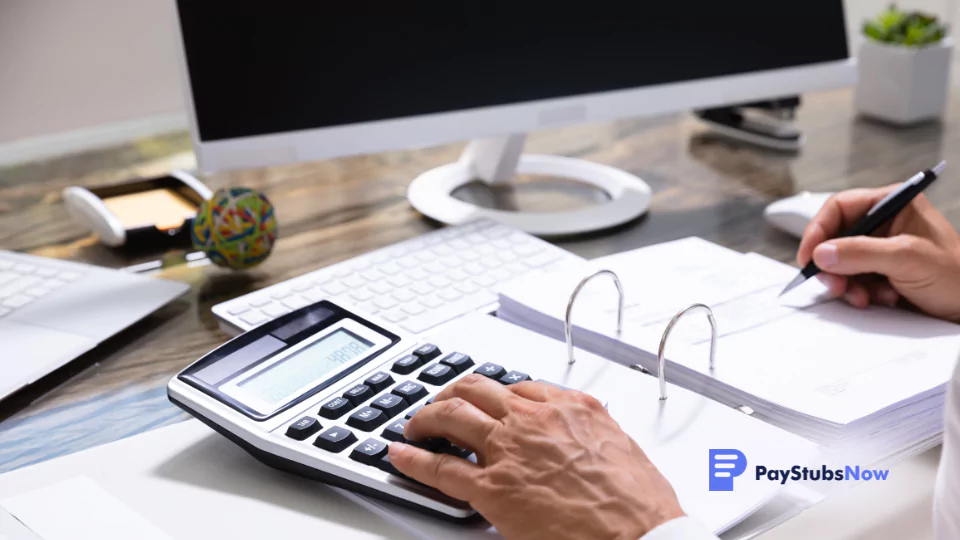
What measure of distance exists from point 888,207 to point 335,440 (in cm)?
52

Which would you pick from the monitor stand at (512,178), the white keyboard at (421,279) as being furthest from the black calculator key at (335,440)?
the monitor stand at (512,178)

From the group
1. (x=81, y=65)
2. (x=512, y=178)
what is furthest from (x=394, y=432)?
(x=81, y=65)

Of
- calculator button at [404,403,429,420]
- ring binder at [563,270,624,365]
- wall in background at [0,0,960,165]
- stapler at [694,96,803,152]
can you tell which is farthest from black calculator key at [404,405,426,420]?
wall in background at [0,0,960,165]

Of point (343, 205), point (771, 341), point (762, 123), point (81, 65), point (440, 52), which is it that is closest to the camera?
point (771, 341)

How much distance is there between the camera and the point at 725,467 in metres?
0.54

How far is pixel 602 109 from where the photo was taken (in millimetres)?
1032

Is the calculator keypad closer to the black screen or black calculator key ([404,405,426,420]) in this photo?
black calculator key ([404,405,426,420])

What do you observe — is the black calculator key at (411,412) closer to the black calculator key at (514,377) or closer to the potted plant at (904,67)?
the black calculator key at (514,377)

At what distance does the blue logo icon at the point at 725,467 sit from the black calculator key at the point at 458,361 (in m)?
0.16

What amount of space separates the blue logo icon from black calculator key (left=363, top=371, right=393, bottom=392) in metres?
0.20

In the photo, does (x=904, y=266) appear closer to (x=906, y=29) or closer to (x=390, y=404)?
(x=390, y=404)

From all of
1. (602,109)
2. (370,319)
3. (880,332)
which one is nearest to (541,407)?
(370,319)

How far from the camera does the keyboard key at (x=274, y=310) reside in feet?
2.54

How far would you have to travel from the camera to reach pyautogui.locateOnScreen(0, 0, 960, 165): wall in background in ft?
5.20
